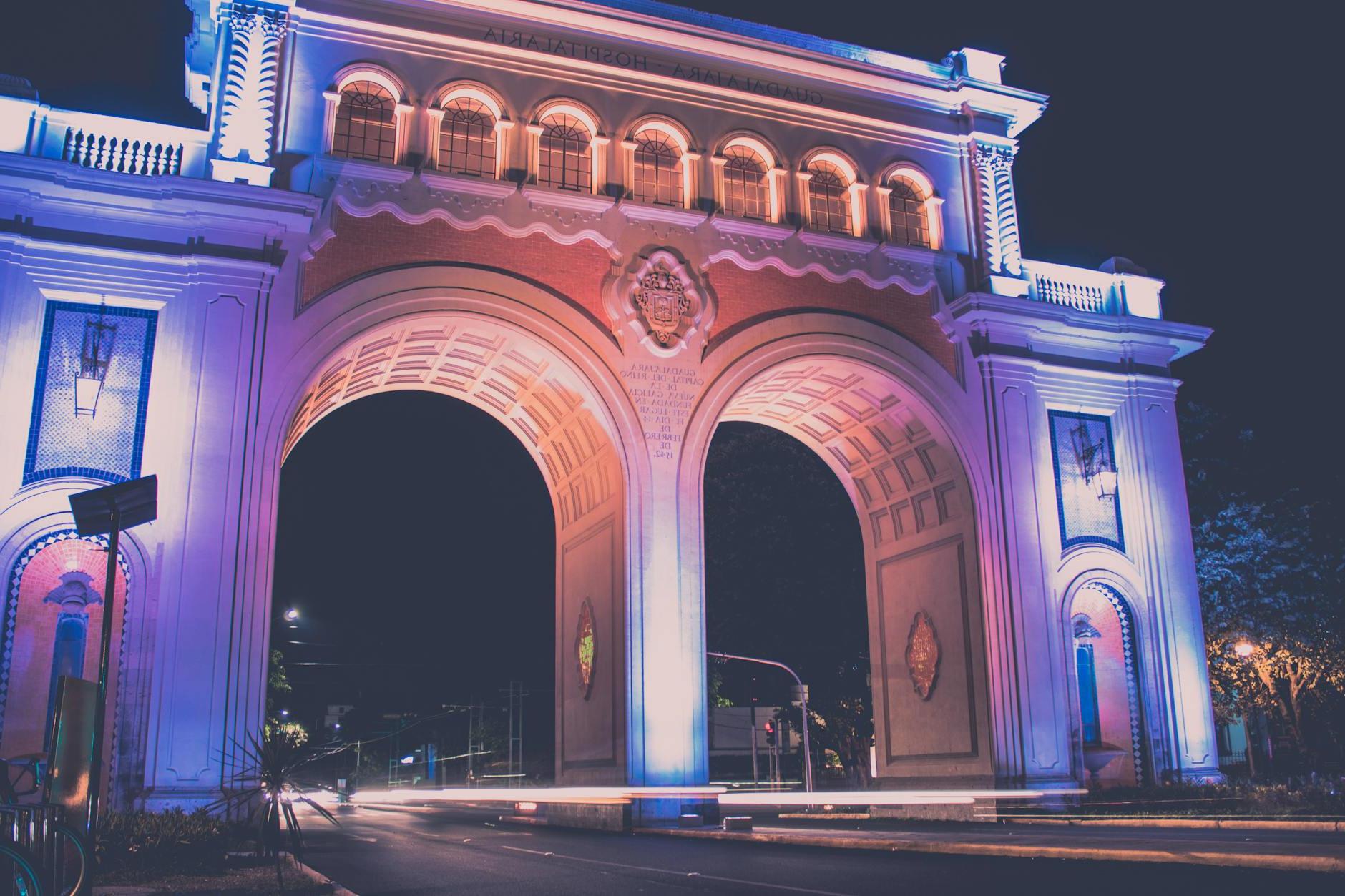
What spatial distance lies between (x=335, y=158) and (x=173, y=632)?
879 centimetres

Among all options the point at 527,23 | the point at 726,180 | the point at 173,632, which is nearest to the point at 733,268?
the point at 726,180

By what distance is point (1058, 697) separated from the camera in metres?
22.8

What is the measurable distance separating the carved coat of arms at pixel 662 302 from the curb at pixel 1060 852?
915cm

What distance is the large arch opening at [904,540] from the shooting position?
23.4m

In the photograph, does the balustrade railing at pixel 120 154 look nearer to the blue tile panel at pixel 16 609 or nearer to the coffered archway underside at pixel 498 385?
the coffered archway underside at pixel 498 385

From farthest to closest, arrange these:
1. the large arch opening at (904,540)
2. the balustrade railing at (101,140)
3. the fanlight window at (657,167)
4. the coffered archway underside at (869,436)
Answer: the coffered archway underside at (869,436), the fanlight window at (657,167), the large arch opening at (904,540), the balustrade railing at (101,140)

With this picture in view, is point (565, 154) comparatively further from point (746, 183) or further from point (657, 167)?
point (746, 183)

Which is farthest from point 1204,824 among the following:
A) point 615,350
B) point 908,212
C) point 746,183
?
point 746,183

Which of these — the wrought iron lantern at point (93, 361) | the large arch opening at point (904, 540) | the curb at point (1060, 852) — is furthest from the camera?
the large arch opening at point (904, 540)

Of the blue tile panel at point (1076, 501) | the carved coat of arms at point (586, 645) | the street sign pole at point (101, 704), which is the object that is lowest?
the street sign pole at point (101, 704)

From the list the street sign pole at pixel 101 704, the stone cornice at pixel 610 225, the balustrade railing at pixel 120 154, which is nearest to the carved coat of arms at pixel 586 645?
the stone cornice at pixel 610 225

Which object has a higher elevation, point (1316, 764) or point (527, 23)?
point (527, 23)

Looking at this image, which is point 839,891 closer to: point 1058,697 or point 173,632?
point 173,632

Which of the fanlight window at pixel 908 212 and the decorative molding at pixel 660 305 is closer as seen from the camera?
the decorative molding at pixel 660 305
